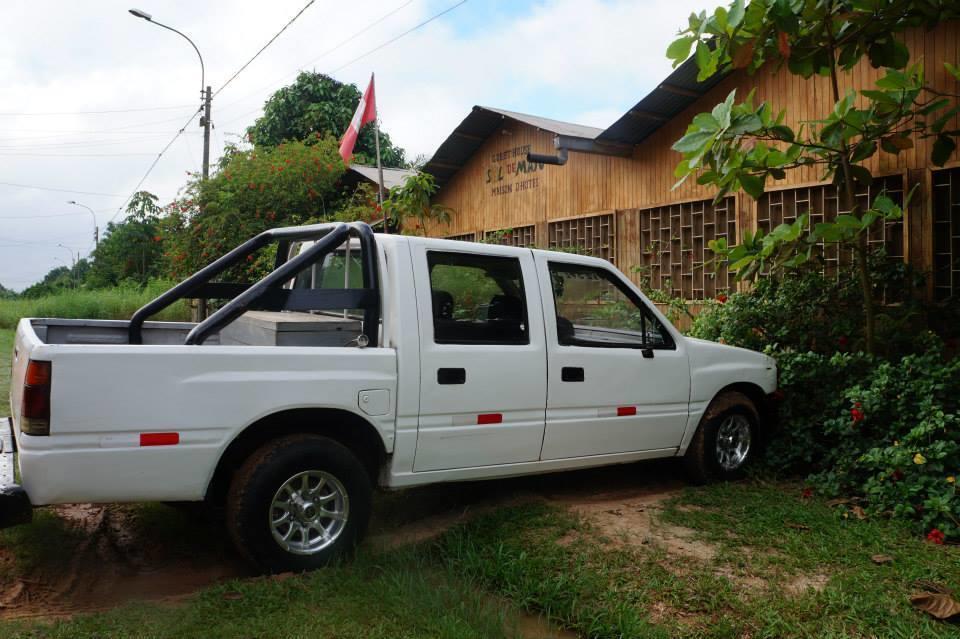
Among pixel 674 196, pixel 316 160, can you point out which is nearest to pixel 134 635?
pixel 674 196

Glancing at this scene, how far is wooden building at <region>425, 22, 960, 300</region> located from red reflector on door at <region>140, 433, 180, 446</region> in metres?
6.74

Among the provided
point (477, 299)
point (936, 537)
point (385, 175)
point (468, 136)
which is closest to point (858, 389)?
point (936, 537)

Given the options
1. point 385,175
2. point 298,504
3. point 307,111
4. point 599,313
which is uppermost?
point 307,111

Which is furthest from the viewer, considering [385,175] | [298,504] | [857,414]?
[385,175]

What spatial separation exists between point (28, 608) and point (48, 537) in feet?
3.36

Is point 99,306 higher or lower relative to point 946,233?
lower

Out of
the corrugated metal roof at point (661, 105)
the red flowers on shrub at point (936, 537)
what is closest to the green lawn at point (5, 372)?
the corrugated metal roof at point (661, 105)

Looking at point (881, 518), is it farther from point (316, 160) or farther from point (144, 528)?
point (316, 160)

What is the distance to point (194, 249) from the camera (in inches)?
733

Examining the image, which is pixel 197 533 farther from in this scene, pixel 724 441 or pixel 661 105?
pixel 661 105

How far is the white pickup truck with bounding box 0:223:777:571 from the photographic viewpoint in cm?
367

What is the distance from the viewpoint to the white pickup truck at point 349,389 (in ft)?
12.0

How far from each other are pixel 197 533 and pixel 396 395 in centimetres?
161

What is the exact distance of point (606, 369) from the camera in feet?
17.4
